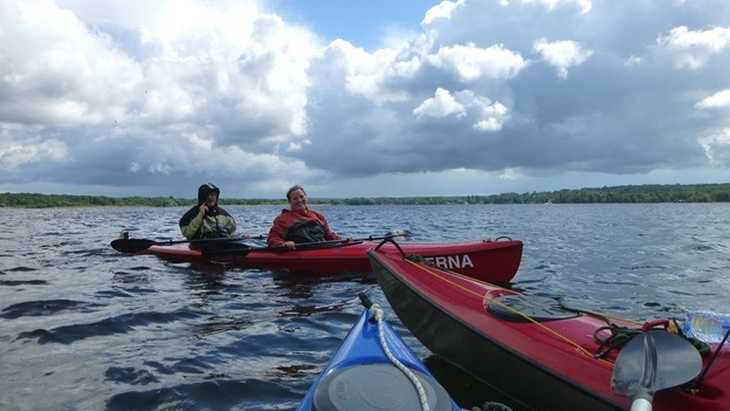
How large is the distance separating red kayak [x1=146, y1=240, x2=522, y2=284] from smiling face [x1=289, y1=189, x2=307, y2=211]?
3.16ft

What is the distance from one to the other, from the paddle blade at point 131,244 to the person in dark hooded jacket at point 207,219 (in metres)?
1.75

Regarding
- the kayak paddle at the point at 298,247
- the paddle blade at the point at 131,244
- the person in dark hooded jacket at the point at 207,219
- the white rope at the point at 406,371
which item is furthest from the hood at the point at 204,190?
the white rope at the point at 406,371

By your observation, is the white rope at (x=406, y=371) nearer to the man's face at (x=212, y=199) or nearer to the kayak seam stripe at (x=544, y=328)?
the kayak seam stripe at (x=544, y=328)

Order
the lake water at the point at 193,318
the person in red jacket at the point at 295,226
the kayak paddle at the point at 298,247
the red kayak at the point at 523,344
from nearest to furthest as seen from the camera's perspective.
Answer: the red kayak at the point at 523,344 → the lake water at the point at 193,318 → the kayak paddle at the point at 298,247 → the person in red jacket at the point at 295,226

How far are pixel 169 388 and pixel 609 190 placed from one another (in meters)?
131

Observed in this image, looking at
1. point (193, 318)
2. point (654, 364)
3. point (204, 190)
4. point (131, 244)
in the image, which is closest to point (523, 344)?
point (654, 364)

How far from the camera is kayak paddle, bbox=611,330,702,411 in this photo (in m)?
2.73

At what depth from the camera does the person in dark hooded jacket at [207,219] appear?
11.8 meters

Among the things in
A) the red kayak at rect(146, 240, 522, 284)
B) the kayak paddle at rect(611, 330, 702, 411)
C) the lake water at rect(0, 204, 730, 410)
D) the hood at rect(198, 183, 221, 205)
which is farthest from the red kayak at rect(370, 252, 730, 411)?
the hood at rect(198, 183, 221, 205)

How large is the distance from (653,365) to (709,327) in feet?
2.69

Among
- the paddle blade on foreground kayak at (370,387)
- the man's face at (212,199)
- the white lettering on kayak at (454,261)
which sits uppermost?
the man's face at (212,199)

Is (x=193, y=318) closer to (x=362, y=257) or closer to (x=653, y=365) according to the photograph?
(x=362, y=257)

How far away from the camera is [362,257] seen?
1034 cm

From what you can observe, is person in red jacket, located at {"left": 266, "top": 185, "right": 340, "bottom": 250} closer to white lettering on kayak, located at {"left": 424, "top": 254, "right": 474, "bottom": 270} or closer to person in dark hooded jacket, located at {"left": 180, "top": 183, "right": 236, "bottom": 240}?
person in dark hooded jacket, located at {"left": 180, "top": 183, "right": 236, "bottom": 240}
